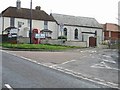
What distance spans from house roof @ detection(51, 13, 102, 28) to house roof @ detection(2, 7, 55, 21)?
124 inches

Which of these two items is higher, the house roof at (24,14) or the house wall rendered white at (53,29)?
the house roof at (24,14)

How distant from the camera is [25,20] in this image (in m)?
69.2

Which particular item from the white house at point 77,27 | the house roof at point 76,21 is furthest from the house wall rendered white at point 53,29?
the house roof at point 76,21

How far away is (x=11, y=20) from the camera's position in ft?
221

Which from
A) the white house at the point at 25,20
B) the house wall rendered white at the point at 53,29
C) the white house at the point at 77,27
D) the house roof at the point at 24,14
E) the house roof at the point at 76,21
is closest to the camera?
the white house at the point at 25,20

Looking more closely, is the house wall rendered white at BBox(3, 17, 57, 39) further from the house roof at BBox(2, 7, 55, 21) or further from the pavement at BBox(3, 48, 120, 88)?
the pavement at BBox(3, 48, 120, 88)

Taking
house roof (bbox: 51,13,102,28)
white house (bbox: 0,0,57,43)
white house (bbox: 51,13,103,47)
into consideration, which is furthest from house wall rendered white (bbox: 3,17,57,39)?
house roof (bbox: 51,13,102,28)

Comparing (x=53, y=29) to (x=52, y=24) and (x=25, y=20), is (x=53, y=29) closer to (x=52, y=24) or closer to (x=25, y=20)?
(x=52, y=24)

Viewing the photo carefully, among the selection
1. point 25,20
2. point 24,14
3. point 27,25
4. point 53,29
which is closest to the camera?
point 25,20

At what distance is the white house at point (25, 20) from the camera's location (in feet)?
220

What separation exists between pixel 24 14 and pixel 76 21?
14.6 metres

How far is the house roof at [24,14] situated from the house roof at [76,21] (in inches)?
124

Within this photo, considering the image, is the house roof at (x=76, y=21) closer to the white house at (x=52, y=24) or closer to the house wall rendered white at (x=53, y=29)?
the white house at (x=52, y=24)

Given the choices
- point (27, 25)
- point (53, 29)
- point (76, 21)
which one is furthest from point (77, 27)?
point (27, 25)
